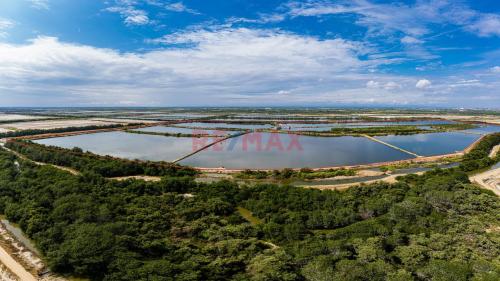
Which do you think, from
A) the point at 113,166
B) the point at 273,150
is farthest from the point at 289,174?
the point at 113,166

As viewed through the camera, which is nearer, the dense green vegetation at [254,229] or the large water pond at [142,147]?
the dense green vegetation at [254,229]

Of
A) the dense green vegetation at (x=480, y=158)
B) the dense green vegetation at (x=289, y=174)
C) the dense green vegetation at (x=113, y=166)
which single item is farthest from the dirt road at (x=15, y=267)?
the dense green vegetation at (x=480, y=158)

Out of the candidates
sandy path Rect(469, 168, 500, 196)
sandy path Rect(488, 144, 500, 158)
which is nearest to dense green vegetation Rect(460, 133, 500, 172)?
sandy path Rect(488, 144, 500, 158)

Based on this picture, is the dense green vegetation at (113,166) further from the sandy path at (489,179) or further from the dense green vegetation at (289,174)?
the sandy path at (489,179)

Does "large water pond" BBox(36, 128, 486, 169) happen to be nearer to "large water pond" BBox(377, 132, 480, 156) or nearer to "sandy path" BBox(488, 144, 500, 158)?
"large water pond" BBox(377, 132, 480, 156)

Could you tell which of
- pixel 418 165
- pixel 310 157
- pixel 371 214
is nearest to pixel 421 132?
pixel 418 165

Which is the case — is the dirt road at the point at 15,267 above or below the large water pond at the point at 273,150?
below

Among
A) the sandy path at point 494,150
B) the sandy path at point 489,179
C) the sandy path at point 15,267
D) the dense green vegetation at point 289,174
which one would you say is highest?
the sandy path at point 494,150
